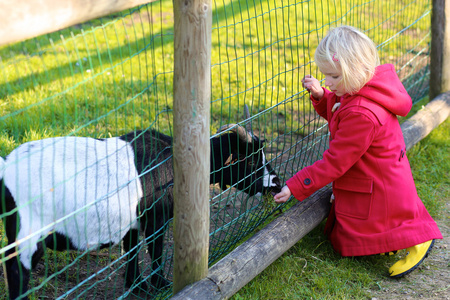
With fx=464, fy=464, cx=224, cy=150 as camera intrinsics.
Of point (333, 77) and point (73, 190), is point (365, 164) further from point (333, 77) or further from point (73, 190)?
point (73, 190)

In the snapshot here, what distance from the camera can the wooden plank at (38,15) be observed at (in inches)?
58.6

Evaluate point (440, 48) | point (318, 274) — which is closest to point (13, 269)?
point (318, 274)

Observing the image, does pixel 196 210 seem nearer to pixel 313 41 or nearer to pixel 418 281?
pixel 418 281

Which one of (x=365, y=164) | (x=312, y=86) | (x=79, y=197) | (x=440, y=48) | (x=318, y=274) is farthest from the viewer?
(x=440, y=48)

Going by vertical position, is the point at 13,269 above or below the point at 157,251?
above

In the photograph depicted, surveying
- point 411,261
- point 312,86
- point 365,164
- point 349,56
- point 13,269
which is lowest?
point 411,261

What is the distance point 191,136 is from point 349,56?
1.21m

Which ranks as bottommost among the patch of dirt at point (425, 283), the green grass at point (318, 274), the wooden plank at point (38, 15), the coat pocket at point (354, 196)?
the patch of dirt at point (425, 283)

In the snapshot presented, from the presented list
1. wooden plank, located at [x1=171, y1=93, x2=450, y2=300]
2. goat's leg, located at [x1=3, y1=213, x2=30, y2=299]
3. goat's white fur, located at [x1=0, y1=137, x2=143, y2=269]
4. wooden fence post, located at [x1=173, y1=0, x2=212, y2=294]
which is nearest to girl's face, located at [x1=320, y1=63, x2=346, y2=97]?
wooden plank, located at [x1=171, y1=93, x2=450, y2=300]

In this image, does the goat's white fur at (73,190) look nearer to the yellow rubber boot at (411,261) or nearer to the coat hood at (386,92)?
the coat hood at (386,92)

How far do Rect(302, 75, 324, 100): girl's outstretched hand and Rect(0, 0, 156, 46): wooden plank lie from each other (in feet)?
5.96

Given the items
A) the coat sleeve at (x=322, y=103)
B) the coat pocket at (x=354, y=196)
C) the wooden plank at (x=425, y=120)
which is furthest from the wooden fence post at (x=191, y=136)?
the wooden plank at (x=425, y=120)

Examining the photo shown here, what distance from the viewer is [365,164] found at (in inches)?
117

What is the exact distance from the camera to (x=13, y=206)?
2373 mm
